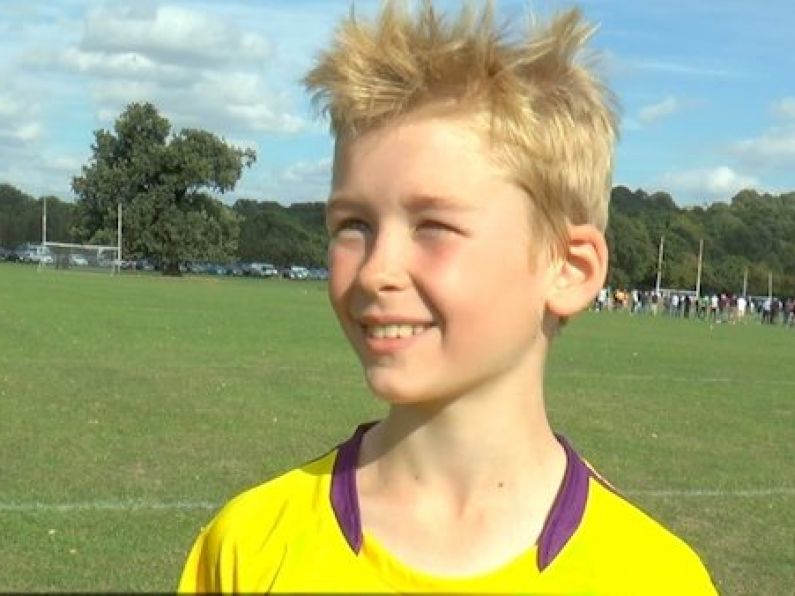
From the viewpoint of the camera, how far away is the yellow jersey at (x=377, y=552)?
1646 millimetres

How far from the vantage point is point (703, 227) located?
126 metres

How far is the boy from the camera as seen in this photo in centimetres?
168

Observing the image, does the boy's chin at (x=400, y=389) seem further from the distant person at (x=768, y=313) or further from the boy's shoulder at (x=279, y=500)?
the distant person at (x=768, y=313)

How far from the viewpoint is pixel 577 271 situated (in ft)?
6.15

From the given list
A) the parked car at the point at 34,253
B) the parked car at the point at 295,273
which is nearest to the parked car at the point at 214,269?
the parked car at the point at 295,273

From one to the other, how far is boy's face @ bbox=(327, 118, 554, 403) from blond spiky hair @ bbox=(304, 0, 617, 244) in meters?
0.04

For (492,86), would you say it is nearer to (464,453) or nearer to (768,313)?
(464,453)

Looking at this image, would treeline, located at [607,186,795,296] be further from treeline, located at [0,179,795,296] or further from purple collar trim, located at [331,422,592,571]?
purple collar trim, located at [331,422,592,571]

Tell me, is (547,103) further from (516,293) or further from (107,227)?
(107,227)

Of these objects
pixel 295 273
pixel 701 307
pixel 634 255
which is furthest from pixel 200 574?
pixel 295 273

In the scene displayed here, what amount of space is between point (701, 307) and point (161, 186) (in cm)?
4123

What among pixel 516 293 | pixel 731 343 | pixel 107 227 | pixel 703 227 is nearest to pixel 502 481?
pixel 516 293

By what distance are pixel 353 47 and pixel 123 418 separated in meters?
11.8

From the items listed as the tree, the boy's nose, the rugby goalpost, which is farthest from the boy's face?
the tree
